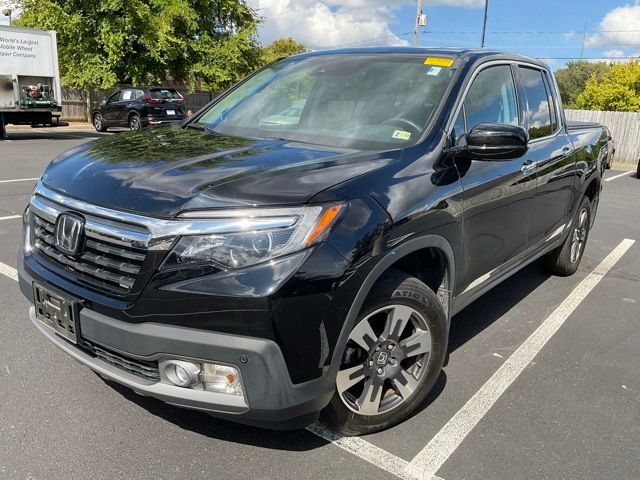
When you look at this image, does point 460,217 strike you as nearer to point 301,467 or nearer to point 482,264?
point 482,264

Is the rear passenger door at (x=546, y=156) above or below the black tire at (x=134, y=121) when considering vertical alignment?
above

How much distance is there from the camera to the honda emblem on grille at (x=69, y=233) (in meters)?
2.42

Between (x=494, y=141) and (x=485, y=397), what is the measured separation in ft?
4.72

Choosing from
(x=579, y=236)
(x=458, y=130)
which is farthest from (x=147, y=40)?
(x=458, y=130)

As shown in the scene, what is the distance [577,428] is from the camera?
2961mm

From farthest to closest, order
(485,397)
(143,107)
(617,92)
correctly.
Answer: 1. (617,92)
2. (143,107)
3. (485,397)

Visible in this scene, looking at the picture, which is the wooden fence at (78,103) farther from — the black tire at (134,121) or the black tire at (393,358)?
the black tire at (393,358)

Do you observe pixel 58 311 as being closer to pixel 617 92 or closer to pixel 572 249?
pixel 572 249

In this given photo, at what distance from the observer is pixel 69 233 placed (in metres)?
2.47

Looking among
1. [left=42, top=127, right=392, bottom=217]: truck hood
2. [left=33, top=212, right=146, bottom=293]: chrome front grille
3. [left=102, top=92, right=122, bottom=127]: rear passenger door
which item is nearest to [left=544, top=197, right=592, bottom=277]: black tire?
[left=42, top=127, right=392, bottom=217]: truck hood

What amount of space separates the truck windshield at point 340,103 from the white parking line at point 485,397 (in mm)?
1482

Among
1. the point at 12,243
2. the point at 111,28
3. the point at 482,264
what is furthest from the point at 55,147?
the point at 482,264

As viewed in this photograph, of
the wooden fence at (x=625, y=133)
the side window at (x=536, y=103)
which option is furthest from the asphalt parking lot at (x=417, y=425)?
the wooden fence at (x=625, y=133)

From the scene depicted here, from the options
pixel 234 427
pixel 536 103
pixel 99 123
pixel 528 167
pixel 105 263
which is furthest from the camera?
pixel 99 123
